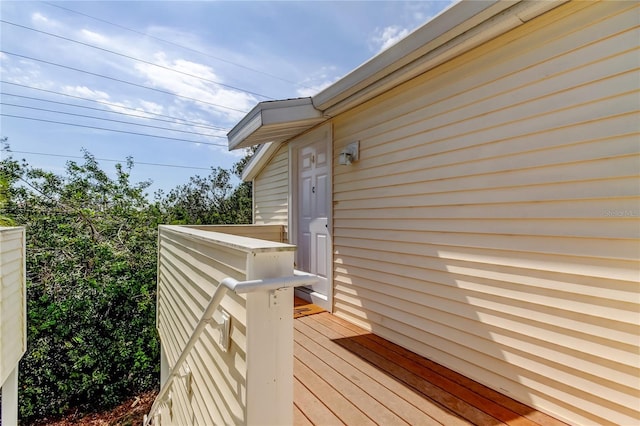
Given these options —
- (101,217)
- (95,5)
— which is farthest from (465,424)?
(95,5)

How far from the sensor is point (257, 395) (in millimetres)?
1225

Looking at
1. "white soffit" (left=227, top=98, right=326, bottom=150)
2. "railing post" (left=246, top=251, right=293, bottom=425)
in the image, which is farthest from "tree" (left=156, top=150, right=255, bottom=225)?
"railing post" (left=246, top=251, right=293, bottom=425)

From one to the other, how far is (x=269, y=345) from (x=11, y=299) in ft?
13.7

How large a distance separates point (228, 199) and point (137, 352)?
256 inches

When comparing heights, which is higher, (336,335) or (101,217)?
(101,217)

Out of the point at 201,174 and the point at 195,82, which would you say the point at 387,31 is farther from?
the point at 195,82

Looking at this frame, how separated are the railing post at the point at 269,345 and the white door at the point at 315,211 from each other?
2.45m

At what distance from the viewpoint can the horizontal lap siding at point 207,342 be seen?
1.40 m

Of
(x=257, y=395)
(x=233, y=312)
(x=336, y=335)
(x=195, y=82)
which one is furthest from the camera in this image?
(x=195, y=82)

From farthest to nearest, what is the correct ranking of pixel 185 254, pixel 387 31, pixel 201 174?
pixel 201 174 < pixel 387 31 < pixel 185 254

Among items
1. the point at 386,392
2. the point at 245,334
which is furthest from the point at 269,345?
the point at 386,392

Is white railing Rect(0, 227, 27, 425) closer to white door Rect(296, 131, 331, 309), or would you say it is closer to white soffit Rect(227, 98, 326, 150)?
white soffit Rect(227, 98, 326, 150)

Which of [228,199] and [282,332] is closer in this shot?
[282,332]

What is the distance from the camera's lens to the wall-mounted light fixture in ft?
10.9
